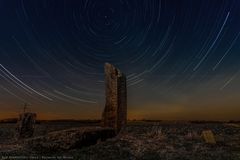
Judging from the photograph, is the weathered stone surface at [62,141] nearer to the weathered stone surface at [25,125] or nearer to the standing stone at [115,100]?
the standing stone at [115,100]

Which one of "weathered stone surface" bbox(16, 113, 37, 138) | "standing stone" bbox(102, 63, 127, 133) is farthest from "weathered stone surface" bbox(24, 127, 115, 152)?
"weathered stone surface" bbox(16, 113, 37, 138)

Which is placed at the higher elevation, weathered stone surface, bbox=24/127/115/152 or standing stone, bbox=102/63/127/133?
standing stone, bbox=102/63/127/133

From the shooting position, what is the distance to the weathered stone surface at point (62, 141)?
1591 centimetres

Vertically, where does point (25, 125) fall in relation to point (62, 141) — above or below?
above

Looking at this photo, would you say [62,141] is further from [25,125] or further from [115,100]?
[25,125]

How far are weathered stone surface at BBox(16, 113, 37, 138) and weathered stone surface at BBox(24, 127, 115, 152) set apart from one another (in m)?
9.78

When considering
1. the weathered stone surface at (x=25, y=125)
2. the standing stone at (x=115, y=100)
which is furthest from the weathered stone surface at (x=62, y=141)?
the weathered stone surface at (x=25, y=125)

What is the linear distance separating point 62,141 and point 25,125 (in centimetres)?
1105

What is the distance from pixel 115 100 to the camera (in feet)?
79.6

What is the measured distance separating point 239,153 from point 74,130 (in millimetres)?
9433

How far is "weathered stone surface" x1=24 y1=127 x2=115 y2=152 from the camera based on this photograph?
52.2ft

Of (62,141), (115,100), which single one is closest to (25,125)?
(115,100)

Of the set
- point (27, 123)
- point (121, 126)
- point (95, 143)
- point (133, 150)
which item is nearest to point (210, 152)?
point (133, 150)

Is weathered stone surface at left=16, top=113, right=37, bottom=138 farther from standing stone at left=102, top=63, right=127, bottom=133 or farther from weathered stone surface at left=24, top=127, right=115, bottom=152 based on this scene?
weathered stone surface at left=24, top=127, right=115, bottom=152
